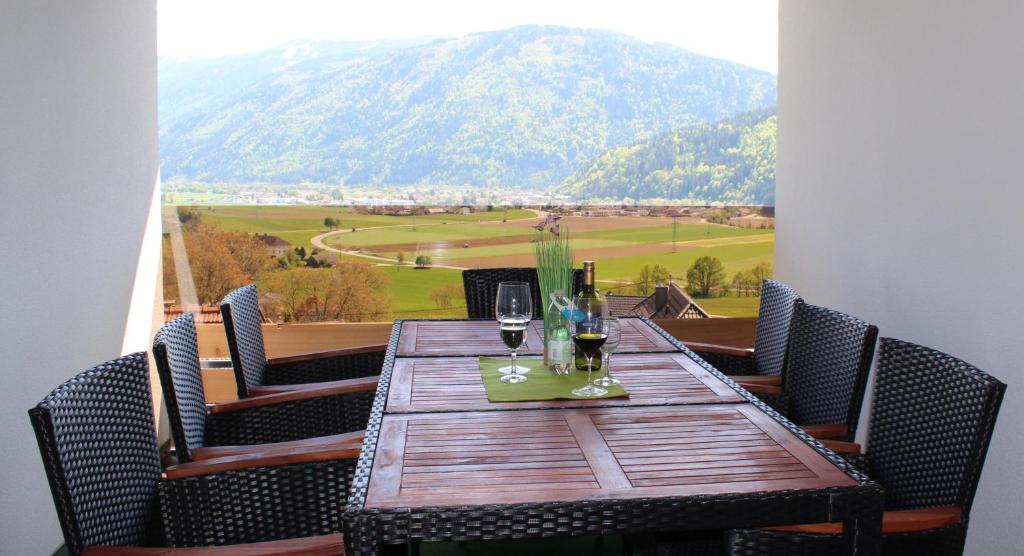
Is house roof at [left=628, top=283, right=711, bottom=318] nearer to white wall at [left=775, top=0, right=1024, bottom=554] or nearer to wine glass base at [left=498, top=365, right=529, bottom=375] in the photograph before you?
white wall at [left=775, top=0, right=1024, bottom=554]

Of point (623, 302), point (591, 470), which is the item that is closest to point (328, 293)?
point (623, 302)

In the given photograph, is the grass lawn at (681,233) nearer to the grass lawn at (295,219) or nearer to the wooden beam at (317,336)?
the grass lawn at (295,219)

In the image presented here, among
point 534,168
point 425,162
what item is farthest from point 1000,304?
point 425,162

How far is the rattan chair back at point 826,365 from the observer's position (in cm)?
267

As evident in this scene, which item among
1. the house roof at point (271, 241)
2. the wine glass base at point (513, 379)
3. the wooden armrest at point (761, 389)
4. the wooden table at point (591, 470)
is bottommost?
the wooden armrest at point (761, 389)

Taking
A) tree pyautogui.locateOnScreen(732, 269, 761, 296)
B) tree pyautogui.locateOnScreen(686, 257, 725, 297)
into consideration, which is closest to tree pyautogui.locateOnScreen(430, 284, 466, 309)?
tree pyautogui.locateOnScreen(686, 257, 725, 297)

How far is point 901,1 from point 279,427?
111 inches

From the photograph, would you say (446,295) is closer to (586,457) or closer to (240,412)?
(240,412)

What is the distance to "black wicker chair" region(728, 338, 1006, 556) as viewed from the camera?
1.78m

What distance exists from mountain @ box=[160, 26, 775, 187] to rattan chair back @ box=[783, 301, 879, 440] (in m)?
2.67

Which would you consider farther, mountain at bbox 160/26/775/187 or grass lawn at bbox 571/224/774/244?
mountain at bbox 160/26/775/187

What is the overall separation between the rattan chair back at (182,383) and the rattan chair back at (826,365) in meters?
1.91

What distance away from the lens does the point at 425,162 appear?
553 cm

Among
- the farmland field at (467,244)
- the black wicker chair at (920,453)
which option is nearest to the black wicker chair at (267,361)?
the farmland field at (467,244)
